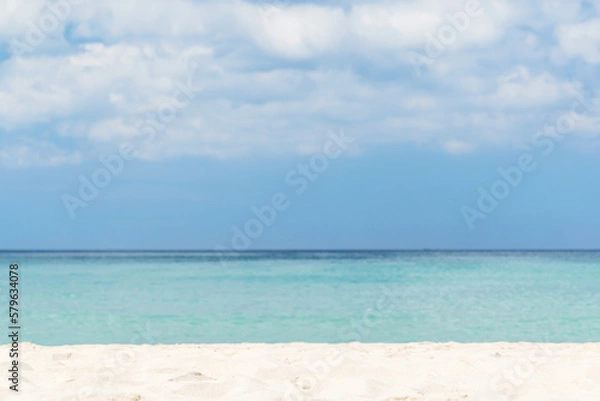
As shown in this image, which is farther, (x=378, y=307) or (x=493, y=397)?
(x=378, y=307)

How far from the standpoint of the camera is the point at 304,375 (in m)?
6.58

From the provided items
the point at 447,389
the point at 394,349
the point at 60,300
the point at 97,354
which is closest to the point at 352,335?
the point at 394,349

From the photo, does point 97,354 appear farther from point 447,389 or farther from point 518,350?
point 518,350

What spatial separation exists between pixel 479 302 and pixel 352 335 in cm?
794

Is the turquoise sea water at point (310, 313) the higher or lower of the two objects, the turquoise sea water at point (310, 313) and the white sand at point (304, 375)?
the lower

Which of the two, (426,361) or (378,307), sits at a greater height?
(426,361)

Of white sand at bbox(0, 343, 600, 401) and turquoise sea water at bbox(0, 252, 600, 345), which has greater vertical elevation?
white sand at bbox(0, 343, 600, 401)

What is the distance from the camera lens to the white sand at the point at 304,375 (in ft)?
18.8

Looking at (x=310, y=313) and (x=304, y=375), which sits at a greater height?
(x=304, y=375)

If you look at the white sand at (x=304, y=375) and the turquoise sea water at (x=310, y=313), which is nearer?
the white sand at (x=304, y=375)

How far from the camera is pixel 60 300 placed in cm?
2131

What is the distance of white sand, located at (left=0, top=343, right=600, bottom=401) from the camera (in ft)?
18.8

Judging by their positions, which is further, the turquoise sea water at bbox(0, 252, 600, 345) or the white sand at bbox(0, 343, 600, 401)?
the turquoise sea water at bbox(0, 252, 600, 345)

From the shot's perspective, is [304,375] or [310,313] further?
[310,313]
